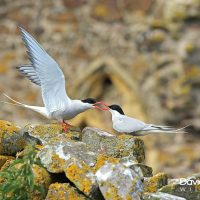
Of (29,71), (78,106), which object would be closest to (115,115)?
(78,106)

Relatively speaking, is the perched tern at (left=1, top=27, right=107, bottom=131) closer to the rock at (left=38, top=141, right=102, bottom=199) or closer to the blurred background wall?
the rock at (left=38, top=141, right=102, bottom=199)

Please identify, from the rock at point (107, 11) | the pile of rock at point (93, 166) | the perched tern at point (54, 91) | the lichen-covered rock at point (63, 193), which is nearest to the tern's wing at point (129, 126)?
the perched tern at point (54, 91)

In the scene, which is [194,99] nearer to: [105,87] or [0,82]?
[105,87]

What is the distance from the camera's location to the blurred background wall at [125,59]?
10.3 meters

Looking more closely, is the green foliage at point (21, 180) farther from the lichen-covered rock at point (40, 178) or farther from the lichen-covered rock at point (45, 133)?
the lichen-covered rock at point (45, 133)

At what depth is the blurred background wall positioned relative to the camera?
1033cm

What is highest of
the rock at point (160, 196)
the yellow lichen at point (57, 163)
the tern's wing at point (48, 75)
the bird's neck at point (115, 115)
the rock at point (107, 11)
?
the rock at point (107, 11)

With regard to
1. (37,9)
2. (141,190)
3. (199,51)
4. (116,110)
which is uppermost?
(37,9)

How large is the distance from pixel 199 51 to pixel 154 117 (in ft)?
2.98

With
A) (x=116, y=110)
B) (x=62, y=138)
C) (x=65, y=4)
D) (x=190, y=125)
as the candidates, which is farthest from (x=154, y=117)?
(x=62, y=138)

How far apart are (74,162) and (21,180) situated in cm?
34

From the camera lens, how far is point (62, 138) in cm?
527

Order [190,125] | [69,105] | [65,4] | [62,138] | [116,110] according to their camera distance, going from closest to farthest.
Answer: [62,138], [69,105], [116,110], [190,125], [65,4]

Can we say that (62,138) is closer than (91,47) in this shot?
Yes
